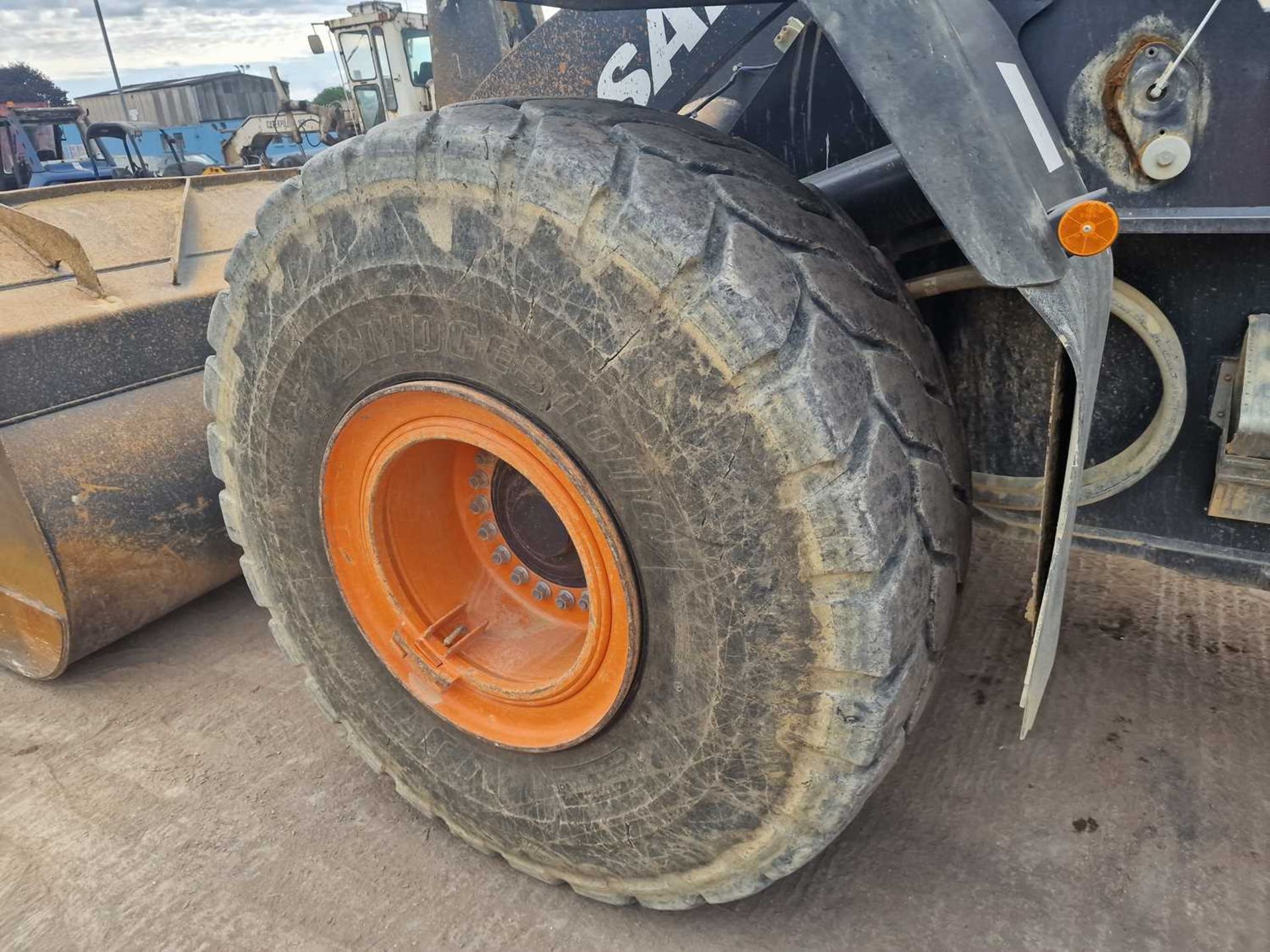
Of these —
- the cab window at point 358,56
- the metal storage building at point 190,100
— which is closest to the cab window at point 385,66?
the cab window at point 358,56

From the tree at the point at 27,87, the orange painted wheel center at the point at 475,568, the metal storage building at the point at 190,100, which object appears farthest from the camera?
the metal storage building at the point at 190,100

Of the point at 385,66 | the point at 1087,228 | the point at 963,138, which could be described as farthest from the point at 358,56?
the point at 1087,228

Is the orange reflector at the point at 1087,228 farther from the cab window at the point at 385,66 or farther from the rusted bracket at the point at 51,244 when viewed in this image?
the cab window at the point at 385,66

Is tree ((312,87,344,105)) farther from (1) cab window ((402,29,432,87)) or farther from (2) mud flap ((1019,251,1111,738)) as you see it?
(2) mud flap ((1019,251,1111,738))

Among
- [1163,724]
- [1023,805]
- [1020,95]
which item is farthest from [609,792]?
[1163,724]

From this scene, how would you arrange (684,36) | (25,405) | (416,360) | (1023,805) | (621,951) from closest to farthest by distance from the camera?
(416,360)
(621,951)
(1023,805)
(684,36)
(25,405)

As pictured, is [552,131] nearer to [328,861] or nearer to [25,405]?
[328,861]

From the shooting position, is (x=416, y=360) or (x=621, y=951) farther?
(x=621, y=951)

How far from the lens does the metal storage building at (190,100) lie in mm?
26797

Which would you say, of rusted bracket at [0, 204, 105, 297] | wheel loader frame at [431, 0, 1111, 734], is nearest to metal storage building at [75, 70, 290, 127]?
rusted bracket at [0, 204, 105, 297]

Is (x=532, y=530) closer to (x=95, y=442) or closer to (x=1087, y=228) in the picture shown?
(x=1087, y=228)

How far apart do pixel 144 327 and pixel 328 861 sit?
5.27ft

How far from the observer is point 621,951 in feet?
4.95

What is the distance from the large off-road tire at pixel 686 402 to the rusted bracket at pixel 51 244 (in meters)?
1.26
